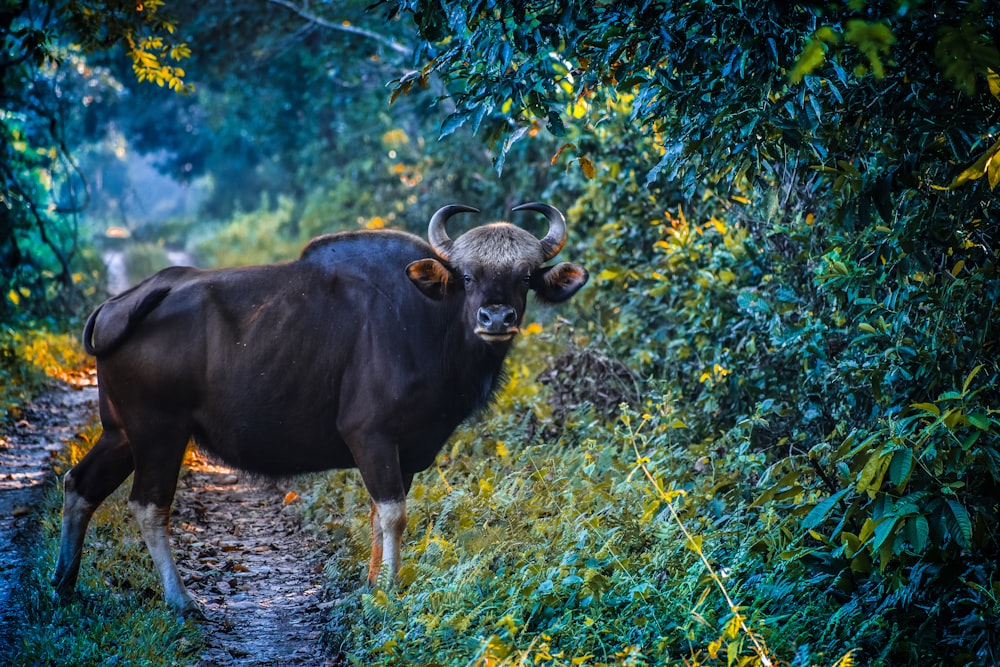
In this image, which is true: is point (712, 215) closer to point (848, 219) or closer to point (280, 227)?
point (848, 219)

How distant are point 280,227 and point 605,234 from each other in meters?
18.4

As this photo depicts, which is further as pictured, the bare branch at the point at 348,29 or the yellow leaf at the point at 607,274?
the bare branch at the point at 348,29

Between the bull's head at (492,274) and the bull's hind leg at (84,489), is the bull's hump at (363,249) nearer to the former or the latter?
the bull's head at (492,274)

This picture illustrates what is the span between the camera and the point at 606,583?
450cm

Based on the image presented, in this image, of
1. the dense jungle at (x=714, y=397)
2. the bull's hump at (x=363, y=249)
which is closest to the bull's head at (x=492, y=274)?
the bull's hump at (x=363, y=249)

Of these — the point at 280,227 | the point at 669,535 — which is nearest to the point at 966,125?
the point at 669,535

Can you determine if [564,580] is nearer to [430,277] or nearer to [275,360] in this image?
[430,277]

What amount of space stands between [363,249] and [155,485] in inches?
74.0

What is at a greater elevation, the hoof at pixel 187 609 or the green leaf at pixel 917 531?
the hoof at pixel 187 609

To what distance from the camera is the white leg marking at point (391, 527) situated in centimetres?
541

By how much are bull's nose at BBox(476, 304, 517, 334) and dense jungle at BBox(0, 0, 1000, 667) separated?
2.78ft

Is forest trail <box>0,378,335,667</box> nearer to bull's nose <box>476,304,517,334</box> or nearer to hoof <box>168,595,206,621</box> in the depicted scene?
hoof <box>168,595,206,621</box>

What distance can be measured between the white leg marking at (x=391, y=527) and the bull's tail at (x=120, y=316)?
1.78m

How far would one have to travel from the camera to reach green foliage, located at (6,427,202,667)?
4633mm
